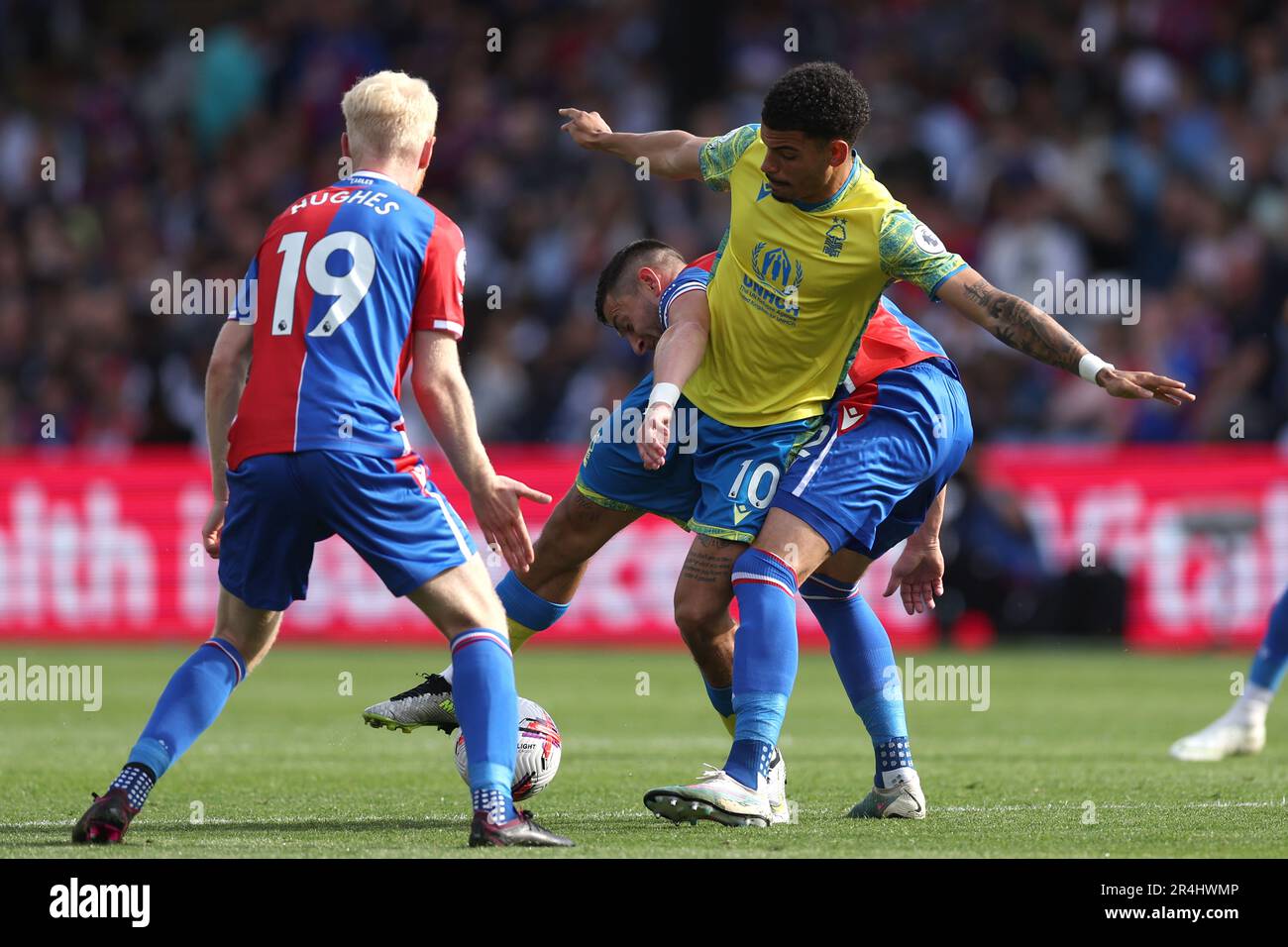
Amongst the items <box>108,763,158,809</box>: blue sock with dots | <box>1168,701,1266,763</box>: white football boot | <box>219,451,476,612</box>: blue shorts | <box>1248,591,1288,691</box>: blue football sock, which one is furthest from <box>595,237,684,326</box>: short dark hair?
<box>1248,591,1288,691</box>: blue football sock

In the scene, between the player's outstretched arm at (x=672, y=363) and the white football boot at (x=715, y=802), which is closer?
the white football boot at (x=715, y=802)

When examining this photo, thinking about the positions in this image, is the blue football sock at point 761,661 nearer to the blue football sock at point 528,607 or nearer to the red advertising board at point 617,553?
the blue football sock at point 528,607

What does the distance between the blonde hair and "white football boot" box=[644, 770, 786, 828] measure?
209cm

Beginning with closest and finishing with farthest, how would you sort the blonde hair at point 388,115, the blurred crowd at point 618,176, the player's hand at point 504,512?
the player's hand at point 504,512
the blonde hair at point 388,115
the blurred crowd at point 618,176

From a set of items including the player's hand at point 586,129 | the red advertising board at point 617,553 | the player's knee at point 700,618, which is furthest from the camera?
the red advertising board at point 617,553

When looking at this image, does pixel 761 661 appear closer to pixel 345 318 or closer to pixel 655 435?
pixel 655 435

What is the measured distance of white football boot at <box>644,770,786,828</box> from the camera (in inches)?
231

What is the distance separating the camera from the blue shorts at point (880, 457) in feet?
20.8

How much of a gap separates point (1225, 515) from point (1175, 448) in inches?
34.8

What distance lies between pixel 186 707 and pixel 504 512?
1.17 metres

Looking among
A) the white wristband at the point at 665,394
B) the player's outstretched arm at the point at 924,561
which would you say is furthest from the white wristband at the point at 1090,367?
the white wristband at the point at 665,394

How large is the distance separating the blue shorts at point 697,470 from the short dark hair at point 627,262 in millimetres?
384

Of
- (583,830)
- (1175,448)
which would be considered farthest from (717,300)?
(1175,448)

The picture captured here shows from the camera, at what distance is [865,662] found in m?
6.82
